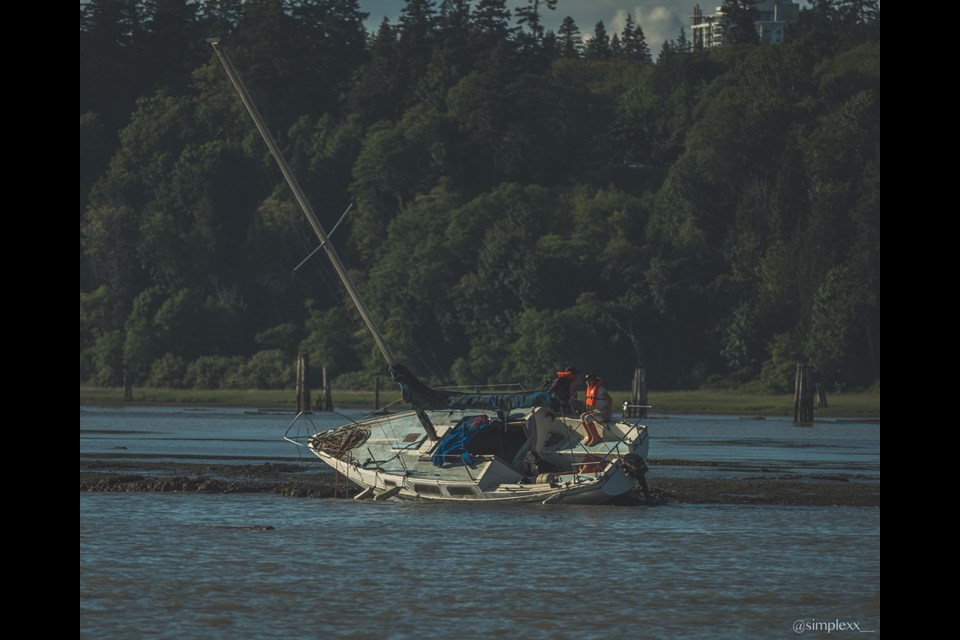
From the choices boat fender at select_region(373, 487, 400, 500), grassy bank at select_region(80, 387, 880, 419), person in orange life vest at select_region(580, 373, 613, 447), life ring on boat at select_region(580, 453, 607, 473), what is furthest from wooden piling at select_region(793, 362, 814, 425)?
boat fender at select_region(373, 487, 400, 500)

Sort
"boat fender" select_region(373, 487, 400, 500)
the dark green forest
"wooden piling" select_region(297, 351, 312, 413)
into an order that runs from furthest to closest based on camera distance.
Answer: the dark green forest < "wooden piling" select_region(297, 351, 312, 413) < "boat fender" select_region(373, 487, 400, 500)

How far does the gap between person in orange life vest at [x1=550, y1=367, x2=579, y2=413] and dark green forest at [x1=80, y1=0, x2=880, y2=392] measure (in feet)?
206

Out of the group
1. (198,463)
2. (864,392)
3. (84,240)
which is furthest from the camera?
(84,240)

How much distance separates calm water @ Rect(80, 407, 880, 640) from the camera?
22.1 m

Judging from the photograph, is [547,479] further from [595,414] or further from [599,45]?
[599,45]

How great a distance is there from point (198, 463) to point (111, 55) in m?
106

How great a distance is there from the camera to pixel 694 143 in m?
115

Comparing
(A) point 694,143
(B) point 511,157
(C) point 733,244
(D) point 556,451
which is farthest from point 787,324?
(D) point 556,451

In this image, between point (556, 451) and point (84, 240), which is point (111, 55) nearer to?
point (84, 240)

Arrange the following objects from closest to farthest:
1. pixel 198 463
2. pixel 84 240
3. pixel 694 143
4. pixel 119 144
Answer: pixel 198 463 → pixel 694 143 → pixel 84 240 → pixel 119 144

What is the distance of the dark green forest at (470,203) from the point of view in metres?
103

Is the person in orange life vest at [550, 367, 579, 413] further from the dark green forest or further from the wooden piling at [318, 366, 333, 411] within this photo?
the dark green forest

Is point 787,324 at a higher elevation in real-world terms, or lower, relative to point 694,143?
lower

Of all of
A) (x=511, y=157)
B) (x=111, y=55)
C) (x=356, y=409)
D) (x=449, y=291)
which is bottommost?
(x=356, y=409)
